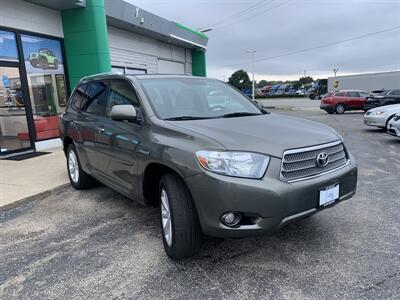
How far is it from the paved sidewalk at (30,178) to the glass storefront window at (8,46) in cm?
278

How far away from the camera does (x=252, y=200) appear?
8.57 ft

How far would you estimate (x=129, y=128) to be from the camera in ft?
12.0

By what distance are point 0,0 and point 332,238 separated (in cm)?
933

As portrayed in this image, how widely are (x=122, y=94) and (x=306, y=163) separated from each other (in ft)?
7.53

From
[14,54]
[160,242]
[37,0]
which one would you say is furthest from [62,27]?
[160,242]

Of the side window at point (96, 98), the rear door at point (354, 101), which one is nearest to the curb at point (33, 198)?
the side window at point (96, 98)

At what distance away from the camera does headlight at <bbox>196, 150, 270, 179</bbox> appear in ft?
8.75

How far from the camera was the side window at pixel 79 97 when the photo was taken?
17.1 ft

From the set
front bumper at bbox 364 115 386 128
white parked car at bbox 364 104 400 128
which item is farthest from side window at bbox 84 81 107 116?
front bumper at bbox 364 115 386 128

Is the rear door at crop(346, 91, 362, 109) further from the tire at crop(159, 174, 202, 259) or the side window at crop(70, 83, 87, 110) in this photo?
the tire at crop(159, 174, 202, 259)

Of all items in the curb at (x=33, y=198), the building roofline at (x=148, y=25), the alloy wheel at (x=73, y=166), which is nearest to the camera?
the curb at (x=33, y=198)

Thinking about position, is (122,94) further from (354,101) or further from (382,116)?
(354,101)

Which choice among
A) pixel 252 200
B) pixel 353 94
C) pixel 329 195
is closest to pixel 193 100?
pixel 252 200

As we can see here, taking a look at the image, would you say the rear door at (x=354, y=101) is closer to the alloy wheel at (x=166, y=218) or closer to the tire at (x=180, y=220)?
the alloy wheel at (x=166, y=218)
